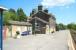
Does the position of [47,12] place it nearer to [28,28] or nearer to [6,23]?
[28,28]

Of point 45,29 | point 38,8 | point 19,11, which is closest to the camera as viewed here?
point 45,29

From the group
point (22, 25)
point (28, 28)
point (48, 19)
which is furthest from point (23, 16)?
point (22, 25)

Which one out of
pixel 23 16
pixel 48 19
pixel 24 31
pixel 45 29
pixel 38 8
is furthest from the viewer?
pixel 23 16

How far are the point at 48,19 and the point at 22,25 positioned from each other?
2535cm

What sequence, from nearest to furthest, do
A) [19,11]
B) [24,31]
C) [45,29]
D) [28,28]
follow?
[24,31]
[28,28]
[45,29]
[19,11]

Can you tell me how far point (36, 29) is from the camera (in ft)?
232

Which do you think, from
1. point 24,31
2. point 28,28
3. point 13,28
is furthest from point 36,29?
point 13,28

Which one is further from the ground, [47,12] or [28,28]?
[47,12]

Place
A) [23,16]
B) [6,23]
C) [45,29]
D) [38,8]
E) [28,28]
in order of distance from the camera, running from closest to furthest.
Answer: [6,23] < [28,28] < [45,29] < [38,8] < [23,16]

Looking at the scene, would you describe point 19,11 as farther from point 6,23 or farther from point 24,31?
point 6,23

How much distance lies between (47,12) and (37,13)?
4.42 metres

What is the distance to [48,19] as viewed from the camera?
79.1m

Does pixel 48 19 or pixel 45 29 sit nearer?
pixel 45 29

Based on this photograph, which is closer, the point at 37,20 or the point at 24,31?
the point at 24,31
